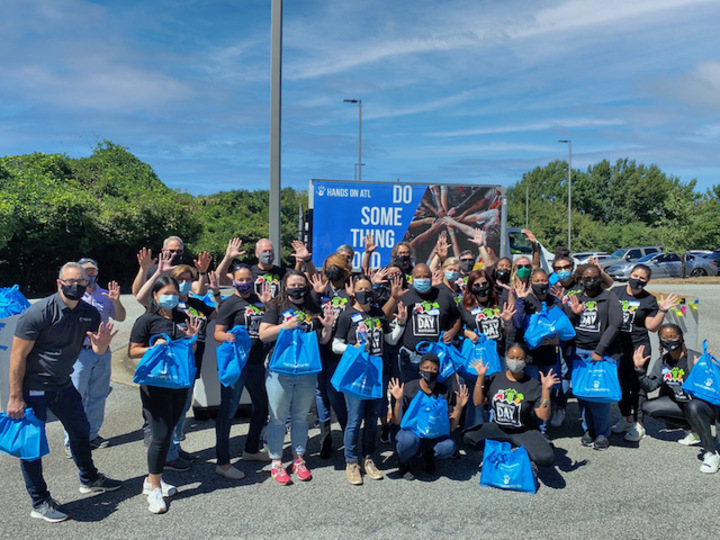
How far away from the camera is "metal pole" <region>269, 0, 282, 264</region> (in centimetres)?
761

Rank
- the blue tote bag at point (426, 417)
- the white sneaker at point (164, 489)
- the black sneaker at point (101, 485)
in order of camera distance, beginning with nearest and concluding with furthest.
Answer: the white sneaker at point (164, 489)
the black sneaker at point (101, 485)
the blue tote bag at point (426, 417)

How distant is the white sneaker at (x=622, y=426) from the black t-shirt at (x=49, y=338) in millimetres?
5306

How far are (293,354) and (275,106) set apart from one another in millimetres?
4079

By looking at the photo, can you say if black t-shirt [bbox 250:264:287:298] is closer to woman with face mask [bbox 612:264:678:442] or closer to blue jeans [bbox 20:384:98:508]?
blue jeans [bbox 20:384:98:508]

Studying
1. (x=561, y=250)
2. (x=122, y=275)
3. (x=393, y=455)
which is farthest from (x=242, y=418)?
(x=122, y=275)

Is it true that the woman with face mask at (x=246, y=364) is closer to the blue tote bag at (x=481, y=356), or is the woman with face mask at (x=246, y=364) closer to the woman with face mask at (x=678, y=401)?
the blue tote bag at (x=481, y=356)

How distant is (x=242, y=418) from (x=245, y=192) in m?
61.1

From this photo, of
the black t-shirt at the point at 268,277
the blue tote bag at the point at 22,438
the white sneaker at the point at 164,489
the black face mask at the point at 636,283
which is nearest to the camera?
the blue tote bag at the point at 22,438

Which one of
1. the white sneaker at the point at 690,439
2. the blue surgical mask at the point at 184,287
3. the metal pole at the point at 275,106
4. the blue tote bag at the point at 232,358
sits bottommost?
the white sneaker at the point at 690,439

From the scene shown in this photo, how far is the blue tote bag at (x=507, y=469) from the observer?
188 inches

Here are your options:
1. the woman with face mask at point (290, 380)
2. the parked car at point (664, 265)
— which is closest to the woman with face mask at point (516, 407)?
the woman with face mask at point (290, 380)

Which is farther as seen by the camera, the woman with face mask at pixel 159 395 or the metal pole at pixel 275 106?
the metal pole at pixel 275 106

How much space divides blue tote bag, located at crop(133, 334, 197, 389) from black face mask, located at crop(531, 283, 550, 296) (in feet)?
11.0

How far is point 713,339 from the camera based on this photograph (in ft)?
37.7
